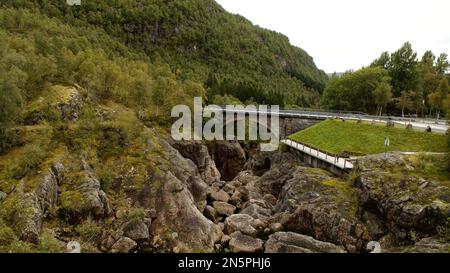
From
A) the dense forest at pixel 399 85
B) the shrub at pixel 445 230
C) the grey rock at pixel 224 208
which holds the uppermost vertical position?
the dense forest at pixel 399 85

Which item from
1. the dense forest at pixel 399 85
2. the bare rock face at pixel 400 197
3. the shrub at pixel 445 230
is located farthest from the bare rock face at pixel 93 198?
the dense forest at pixel 399 85

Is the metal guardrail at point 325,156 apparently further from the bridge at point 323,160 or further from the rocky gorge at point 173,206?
the rocky gorge at point 173,206

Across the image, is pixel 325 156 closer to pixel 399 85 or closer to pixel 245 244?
pixel 245 244

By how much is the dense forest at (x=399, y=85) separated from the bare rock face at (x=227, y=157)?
3321 centimetres

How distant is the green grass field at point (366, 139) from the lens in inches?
1587

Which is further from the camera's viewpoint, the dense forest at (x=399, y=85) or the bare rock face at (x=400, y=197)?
the dense forest at (x=399, y=85)

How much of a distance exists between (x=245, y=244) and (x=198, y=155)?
76.4ft

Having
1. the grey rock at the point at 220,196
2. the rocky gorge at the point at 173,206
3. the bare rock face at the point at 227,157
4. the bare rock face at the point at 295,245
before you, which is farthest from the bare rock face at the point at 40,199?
the bare rock face at the point at 227,157

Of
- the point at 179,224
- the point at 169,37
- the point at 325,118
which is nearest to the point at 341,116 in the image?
the point at 325,118

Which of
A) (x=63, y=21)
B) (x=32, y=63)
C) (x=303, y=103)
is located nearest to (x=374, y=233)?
(x=32, y=63)

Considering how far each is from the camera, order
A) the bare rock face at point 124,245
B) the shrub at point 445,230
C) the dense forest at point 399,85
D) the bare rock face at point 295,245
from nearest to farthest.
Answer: the shrub at point 445,230
the bare rock face at point 295,245
the bare rock face at point 124,245
the dense forest at point 399,85

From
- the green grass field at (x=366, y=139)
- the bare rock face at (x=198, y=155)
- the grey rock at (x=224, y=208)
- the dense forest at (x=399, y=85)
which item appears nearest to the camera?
the grey rock at (x=224, y=208)

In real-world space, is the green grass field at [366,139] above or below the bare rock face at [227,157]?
above
